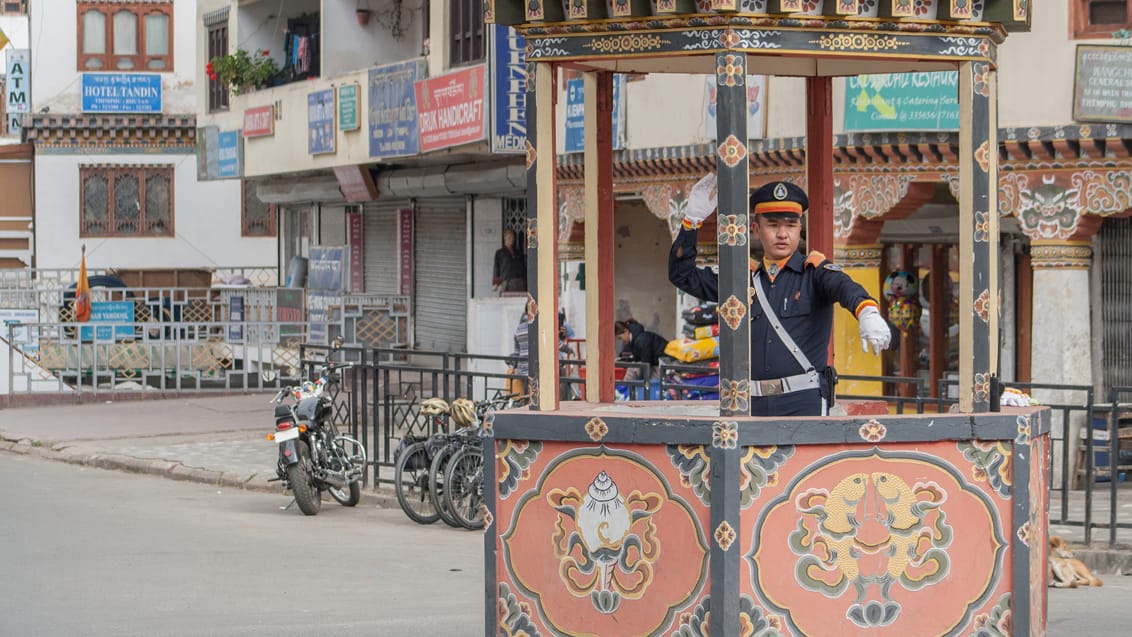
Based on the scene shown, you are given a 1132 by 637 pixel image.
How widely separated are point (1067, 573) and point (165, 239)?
34725 millimetres

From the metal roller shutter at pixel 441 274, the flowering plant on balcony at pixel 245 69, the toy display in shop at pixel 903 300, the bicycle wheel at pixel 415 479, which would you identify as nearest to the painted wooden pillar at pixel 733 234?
the bicycle wheel at pixel 415 479

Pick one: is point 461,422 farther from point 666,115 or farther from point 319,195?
point 319,195

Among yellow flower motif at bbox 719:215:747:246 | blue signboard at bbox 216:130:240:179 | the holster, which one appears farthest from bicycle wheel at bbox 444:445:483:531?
blue signboard at bbox 216:130:240:179

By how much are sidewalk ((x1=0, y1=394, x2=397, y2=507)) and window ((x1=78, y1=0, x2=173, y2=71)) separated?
63.3 feet

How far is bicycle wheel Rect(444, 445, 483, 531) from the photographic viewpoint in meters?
12.8

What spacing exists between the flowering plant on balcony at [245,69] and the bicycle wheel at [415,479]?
17.3 m

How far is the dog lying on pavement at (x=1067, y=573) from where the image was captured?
1073 centimetres

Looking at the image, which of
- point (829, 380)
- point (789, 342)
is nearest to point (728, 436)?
point (789, 342)

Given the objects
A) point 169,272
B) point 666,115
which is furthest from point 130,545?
point 169,272

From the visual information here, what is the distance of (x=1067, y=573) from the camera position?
35.3ft

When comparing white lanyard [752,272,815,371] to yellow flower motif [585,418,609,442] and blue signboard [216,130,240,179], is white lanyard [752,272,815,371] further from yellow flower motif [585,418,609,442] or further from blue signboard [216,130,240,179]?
blue signboard [216,130,240,179]

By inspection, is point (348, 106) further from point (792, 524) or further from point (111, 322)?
point (792, 524)

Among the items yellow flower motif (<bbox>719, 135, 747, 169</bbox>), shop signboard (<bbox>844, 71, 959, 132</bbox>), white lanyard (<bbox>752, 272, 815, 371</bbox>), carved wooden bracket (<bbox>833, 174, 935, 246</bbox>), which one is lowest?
white lanyard (<bbox>752, 272, 815, 371</bbox>)

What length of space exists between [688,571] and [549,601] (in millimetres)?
623
